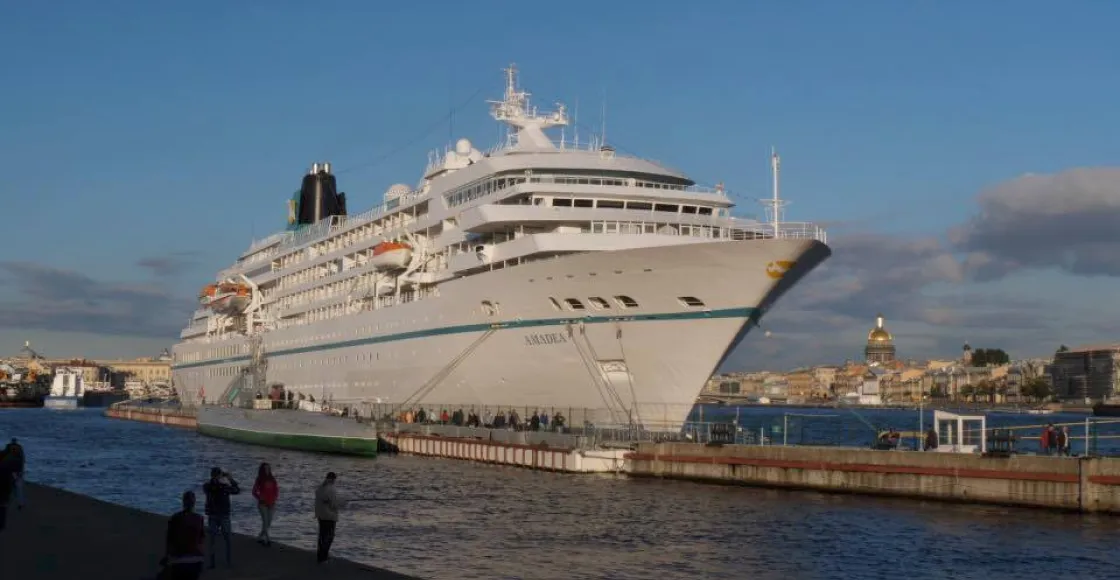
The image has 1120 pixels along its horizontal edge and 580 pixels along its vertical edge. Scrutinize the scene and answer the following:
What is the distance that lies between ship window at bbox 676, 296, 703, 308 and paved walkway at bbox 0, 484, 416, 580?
21.1 m

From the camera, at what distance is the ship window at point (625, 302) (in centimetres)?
4259

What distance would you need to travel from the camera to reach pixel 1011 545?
26328 millimetres

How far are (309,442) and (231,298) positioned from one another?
3082 centimetres

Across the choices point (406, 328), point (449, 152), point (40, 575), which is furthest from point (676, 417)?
point (40, 575)

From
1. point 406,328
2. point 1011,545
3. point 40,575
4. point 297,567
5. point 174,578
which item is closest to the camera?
point 174,578

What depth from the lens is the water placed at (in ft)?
77.6

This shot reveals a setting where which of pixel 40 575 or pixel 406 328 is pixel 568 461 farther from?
pixel 40 575

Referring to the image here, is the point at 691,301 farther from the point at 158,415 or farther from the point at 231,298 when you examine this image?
the point at 158,415

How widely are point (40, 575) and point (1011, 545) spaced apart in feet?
62.8

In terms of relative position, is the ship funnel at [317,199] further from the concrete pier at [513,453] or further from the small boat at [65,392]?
the small boat at [65,392]

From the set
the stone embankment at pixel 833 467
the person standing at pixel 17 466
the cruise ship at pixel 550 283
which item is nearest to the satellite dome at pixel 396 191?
the cruise ship at pixel 550 283

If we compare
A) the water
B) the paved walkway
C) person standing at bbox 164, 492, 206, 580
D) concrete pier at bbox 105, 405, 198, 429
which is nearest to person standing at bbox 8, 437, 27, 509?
the paved walkway

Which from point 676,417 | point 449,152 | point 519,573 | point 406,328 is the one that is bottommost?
point 519,573

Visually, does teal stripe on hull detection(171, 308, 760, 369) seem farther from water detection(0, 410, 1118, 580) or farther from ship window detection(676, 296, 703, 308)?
water detection(0, 410, 1118, 580)
